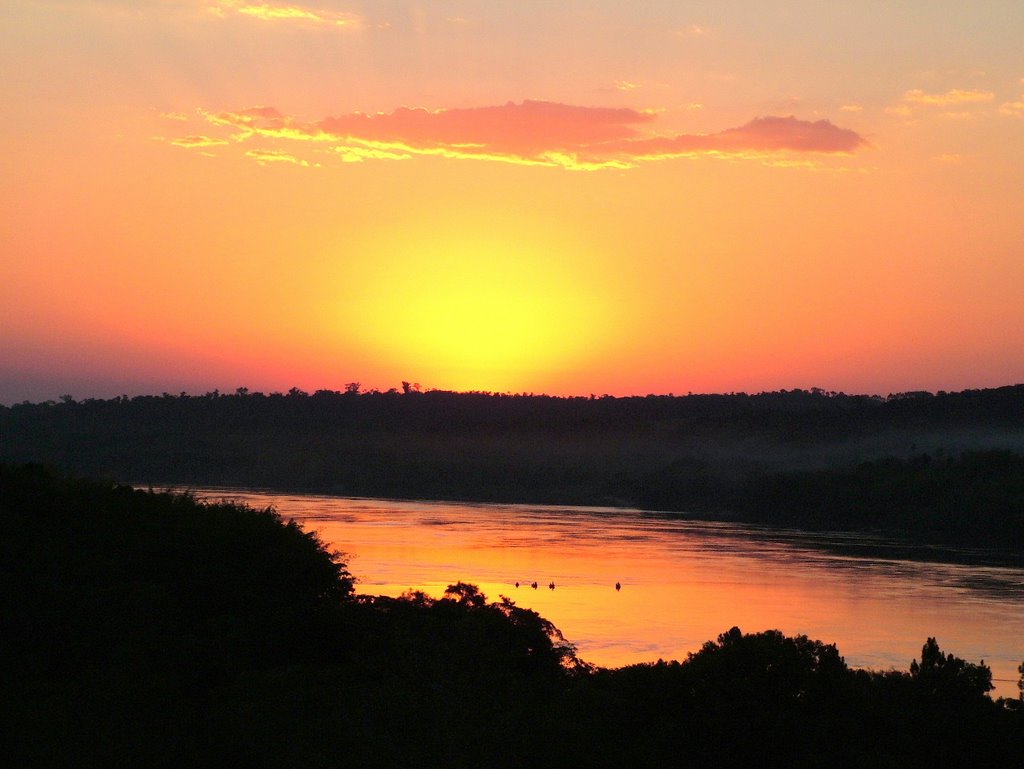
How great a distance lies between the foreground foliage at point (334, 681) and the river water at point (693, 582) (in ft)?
34.4

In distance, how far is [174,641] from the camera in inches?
760

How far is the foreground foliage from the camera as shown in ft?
52.1

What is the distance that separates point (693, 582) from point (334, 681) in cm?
3661

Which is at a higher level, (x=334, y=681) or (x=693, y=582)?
(x=334, y=681)

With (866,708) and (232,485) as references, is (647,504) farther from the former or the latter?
(866,708)

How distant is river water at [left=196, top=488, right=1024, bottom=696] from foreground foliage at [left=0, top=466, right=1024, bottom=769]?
10490 mm

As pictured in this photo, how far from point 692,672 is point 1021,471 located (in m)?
100

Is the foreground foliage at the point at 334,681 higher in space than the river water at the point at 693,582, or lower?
higher

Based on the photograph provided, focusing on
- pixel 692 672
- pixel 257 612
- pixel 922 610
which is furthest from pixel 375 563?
pixel 692 672

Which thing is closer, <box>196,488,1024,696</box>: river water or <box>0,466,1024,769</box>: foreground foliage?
<box>0,466,1024,769</box>: foreground foliage

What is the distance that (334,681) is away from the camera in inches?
750

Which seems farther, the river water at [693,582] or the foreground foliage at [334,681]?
the river water at [693,582]

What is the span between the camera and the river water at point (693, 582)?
124 ft

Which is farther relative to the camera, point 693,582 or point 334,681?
point 693,582
